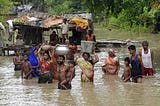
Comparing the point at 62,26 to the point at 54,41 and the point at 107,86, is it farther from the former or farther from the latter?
the point at 107,86

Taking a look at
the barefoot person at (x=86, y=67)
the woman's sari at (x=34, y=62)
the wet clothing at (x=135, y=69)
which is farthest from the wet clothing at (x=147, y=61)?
the woman's sari at (x=34, y=62)

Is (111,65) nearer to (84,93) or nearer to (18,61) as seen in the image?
(84,93)

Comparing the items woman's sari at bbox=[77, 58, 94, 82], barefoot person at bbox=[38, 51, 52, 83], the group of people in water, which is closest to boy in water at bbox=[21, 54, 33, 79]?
the group of people in water

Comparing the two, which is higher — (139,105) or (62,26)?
(62,26)

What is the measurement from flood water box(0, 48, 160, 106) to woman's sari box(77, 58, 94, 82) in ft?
0.62

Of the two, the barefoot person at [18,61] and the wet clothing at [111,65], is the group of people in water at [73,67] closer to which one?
the wet clothing at [111,65]

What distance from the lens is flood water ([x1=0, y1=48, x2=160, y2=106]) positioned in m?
9.57

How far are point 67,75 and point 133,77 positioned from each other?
6.76 ft

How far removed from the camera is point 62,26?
1955cm

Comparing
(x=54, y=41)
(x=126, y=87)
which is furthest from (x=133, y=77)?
(x=54, y=41)

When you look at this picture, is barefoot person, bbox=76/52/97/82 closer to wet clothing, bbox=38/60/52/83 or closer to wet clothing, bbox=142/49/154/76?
wet clothing, bbox=38/60/52/83

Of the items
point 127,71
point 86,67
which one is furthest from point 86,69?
point 127,71

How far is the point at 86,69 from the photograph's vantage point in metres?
11.8

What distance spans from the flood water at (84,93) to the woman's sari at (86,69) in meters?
0.19
